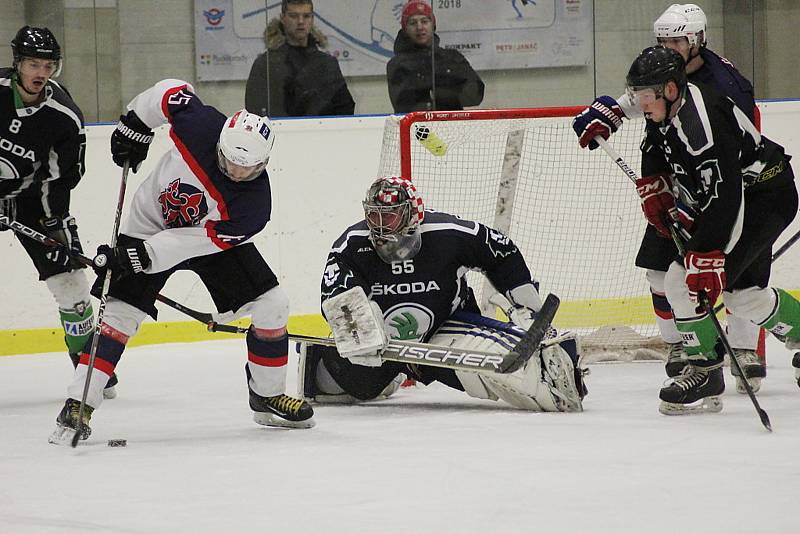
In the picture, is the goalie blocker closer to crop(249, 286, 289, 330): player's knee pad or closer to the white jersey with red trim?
crop(249, 286, 289, 330): player's knee pad

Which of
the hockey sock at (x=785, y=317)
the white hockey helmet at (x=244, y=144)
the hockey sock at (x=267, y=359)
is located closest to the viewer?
the white hockey helmet at (x=244, y=144)

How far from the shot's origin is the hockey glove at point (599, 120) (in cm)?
384

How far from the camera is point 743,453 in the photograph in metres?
2.95

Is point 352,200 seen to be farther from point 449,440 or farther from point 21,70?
point 449,440

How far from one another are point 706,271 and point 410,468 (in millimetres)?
1012

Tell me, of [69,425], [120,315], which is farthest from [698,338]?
[69,425]

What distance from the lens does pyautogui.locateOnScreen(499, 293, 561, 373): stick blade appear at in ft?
11.4

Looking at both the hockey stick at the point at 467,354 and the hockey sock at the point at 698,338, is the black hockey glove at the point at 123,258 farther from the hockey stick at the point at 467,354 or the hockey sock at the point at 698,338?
the hockey sock at the point at 698,338

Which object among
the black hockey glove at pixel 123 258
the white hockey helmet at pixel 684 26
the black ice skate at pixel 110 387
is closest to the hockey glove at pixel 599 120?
the white hockey helmet at pixel 684 26

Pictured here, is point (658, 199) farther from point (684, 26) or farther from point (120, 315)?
point (120, 315)

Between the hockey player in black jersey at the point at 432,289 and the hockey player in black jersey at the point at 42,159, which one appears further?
the hockey player in black jersey at the point at 42,159

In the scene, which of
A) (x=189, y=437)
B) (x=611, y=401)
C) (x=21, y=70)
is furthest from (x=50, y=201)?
(x=611, y=401)

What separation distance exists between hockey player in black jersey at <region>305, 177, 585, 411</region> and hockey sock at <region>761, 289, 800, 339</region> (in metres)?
0.62

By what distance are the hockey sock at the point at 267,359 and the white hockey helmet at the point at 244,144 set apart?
0.47m
